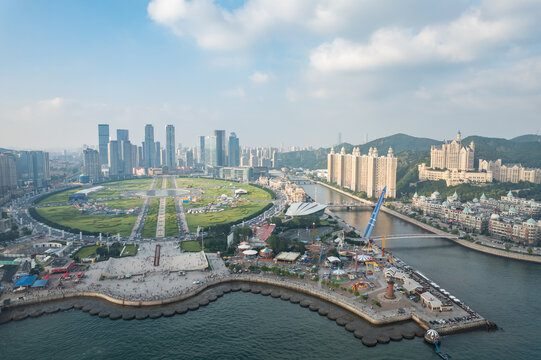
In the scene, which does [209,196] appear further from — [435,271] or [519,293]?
[519,293]

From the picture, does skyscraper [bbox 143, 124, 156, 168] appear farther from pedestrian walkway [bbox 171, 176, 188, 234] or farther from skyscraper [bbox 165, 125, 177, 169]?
pedestrian walkway [bbox 171, 176, 188, 234]

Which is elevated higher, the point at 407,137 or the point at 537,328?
the point at 407,137

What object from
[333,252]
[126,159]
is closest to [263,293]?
[333,252]

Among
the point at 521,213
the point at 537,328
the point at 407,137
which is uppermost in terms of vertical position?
the point at 407,137

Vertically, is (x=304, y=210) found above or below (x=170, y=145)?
below

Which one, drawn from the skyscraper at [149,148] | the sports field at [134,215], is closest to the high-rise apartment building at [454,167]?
the sports field at [134,215]

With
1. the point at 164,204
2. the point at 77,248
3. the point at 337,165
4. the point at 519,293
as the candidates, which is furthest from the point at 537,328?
the point at 337,165

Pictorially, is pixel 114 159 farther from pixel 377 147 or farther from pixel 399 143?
pixel 399 143
